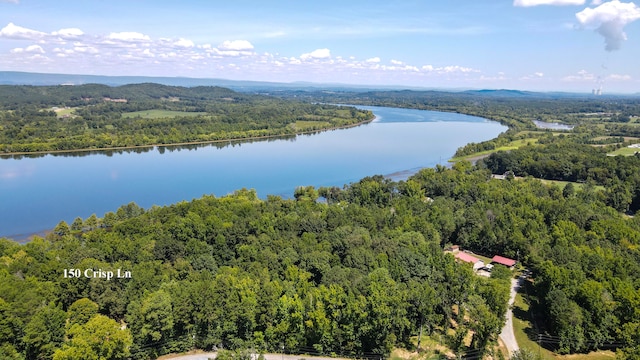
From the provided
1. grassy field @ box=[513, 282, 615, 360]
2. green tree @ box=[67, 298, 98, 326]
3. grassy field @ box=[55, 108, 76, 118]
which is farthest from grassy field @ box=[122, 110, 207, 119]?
grassy field @ box=[513, 282, 615, 360]

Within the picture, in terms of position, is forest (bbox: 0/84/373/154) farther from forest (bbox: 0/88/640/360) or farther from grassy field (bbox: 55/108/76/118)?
forest (bbox: 0/88/640/360)

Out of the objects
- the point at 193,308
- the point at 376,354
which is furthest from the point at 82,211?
the point at 376,354

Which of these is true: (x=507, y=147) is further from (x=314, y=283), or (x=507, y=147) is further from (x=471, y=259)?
(x=314, y=283)

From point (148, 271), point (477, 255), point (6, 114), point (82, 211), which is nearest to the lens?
point (148, 271)

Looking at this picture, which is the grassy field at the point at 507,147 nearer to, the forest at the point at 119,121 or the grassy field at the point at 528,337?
the forest at the point at 119,121

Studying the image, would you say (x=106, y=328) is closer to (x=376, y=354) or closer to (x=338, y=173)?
(x=376, y=354)
